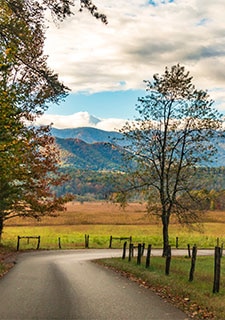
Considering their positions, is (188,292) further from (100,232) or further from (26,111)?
(100,232)

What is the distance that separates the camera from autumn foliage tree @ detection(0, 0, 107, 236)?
13055 millimetres

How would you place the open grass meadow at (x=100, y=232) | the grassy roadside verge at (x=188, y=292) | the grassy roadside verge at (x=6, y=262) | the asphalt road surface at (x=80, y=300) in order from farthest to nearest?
the open grass meadow at (x=100, y=232), the grassy roadside verge at (x=6, y=262), the grassy roadside verge at (x=188, y=292), the asphalt road surface at (x=80, y=300)

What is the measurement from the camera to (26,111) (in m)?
28.9

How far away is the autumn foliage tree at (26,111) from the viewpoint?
13.1 m

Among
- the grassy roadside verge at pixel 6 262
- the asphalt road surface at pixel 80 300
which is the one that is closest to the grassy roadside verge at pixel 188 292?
the asphalt road surface at pixel 80 300

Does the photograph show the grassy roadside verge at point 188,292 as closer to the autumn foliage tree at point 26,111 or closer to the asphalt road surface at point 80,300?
the asphalt road surface at point 80,300

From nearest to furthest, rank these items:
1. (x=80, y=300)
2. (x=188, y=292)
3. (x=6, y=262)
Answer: (x=80, y=300)
(x=188, y=292)
(x=6, y=262)

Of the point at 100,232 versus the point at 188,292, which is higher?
the point at 188,292

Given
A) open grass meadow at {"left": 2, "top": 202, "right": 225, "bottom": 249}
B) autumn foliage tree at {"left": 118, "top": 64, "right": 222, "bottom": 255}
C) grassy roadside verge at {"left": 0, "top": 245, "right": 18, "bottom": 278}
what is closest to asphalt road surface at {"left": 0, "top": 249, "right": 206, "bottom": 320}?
grassy roadside verge at {"left": 0, "top": 245, "right": 18, "bottom": 278}

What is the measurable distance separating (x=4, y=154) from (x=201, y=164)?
1787cm

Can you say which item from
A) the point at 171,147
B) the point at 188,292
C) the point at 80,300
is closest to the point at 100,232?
the point at 171,147

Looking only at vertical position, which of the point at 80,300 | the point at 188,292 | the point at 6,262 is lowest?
the point at 6,262

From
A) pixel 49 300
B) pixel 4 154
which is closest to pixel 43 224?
pixel 4 154

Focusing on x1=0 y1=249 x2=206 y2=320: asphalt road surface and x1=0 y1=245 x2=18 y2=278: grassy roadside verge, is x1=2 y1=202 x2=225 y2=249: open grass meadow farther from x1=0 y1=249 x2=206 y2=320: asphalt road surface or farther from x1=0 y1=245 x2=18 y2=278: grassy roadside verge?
x1=0 y1=249 x2=206 y2=320: asphalt road surface
